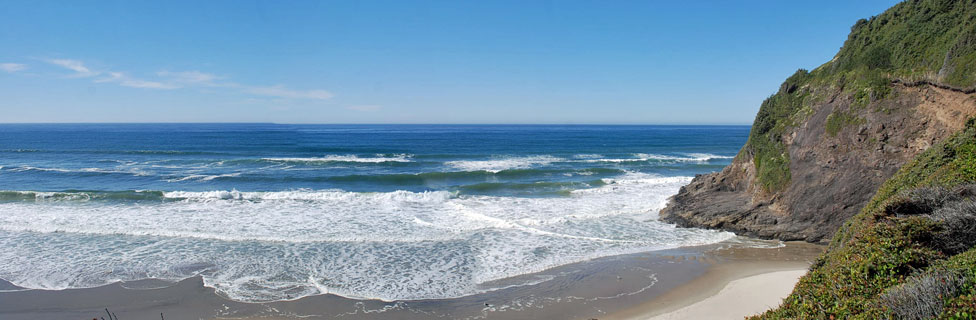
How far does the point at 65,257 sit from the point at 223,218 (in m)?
5.50

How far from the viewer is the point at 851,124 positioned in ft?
50.0

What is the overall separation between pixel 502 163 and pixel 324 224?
21.0m

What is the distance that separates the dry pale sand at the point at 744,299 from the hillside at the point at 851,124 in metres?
3.77

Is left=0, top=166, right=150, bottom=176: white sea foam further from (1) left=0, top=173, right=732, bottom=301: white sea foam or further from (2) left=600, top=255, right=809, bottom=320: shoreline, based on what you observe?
(2) left=600, top=255, right=809, bottom=320: shoreline

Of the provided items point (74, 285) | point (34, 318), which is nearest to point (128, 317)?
point (34, 318)

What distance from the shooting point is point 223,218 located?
19312 millimetres

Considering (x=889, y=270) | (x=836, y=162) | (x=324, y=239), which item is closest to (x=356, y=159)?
(x=324, y=239)

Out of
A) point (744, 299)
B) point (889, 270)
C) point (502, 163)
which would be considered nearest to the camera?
point (889, 270)

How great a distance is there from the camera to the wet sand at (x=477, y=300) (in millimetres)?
10391

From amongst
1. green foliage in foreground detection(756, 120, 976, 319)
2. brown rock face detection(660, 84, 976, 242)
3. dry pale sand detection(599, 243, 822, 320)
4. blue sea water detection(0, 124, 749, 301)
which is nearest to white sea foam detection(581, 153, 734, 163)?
blue sea water detection(0, 124, 749, 301)

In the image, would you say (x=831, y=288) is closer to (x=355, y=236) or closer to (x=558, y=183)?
(x=355, y=236)

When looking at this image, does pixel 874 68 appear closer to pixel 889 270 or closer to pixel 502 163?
pixel 889 270

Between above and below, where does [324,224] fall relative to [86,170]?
below

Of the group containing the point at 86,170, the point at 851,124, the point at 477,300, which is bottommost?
the point at 477,300
